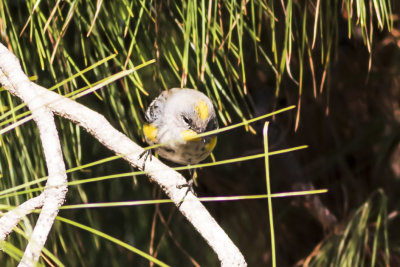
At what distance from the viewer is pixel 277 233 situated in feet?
5.96

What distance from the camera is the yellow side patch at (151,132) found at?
4.42ft

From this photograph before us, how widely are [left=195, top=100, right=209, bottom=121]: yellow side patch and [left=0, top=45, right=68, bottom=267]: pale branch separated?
0.62 meters

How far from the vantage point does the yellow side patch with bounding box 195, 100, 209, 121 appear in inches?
54.7

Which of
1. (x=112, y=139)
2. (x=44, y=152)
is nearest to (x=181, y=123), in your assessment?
(x=112, y=139)

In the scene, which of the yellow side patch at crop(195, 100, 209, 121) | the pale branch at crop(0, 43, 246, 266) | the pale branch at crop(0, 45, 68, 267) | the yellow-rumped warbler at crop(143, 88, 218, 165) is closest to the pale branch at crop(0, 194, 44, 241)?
the pale branch at crop(0, 45, 68, 267)

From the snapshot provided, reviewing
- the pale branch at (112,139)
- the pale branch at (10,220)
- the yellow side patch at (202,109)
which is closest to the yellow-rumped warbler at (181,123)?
the yellow side patch at (202,109)

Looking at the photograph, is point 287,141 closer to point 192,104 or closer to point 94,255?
point 192,104

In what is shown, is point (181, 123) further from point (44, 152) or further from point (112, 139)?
point (44, 152)

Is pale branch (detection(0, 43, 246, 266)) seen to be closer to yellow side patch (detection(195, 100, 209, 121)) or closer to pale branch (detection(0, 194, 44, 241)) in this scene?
pale branch (detection(0, 194, 44, 241))

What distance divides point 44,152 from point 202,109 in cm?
72

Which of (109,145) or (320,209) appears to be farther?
(320,209)

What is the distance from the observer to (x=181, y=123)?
1.46 meters

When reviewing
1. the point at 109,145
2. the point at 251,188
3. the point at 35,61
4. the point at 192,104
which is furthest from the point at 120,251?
the point at 109,145

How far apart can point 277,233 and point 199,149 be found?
0.57 meters
